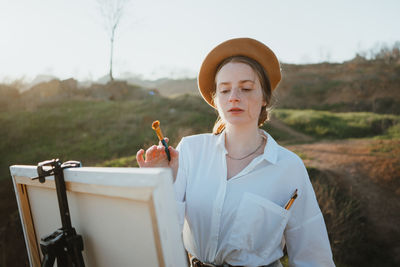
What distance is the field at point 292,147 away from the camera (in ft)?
18.0

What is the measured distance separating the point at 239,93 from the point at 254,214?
0.76m

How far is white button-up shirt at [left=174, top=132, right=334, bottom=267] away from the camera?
5.32 ft

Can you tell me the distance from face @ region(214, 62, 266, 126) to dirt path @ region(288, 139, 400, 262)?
549 cm

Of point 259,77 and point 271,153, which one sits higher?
point 259,77

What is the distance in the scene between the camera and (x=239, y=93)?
69.6 inches

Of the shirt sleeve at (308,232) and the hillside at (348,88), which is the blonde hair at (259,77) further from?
the hillside at (348,88)

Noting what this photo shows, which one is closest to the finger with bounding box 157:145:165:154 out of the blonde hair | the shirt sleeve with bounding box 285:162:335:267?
the blonde hair

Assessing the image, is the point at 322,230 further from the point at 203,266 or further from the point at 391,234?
the point at 391,234

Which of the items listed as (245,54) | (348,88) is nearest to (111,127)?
(245,54)

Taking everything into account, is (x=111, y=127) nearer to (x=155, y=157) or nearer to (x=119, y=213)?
(x=155, y=157)

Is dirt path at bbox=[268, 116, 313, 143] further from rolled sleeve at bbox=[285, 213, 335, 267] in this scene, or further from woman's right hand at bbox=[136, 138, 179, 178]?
woman's right hand at bbox=[136, 138, 179, 178]

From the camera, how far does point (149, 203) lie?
0.81m

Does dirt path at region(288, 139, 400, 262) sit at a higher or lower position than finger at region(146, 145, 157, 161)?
lower

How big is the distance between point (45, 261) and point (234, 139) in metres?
1.32
